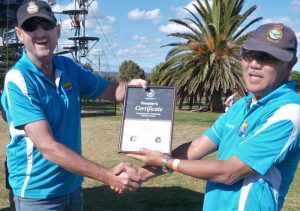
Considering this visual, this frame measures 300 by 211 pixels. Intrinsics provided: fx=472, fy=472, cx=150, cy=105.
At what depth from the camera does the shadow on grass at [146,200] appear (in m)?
7.15

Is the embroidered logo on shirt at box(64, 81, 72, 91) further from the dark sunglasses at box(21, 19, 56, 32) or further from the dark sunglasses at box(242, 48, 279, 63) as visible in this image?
the dark sunglasses at box(242, 48, 279, 63)

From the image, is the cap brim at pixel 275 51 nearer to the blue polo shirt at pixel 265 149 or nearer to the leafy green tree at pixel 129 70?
the blue polo shirt at pixel 265 149

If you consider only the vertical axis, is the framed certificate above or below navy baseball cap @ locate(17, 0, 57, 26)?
below

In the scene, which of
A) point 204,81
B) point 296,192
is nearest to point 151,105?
point 296,192

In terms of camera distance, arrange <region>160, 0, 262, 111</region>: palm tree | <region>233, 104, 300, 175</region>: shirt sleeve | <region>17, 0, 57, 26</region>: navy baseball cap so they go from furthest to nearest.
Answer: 1. <region>160, 0, 262, 111</region>: palm tree
2. <region>17, 0, 57, 26</region>: navy baseball cap
3. <region>233, 104, 300, 175</region>: shirt sleeve

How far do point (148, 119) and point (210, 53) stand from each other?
98.5ft

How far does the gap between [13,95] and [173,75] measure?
30788 millimetres

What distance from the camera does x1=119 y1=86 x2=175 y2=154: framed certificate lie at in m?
3.54

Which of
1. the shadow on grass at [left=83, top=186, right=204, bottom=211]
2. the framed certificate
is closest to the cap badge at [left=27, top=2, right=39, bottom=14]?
the framed certificate

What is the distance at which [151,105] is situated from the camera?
3689 mm

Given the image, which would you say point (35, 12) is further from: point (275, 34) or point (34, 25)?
point (275, 34)

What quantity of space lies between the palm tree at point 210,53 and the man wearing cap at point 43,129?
92.9ft

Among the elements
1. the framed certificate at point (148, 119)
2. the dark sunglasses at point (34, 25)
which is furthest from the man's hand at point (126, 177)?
the dark sunglasses at point (34, 25)

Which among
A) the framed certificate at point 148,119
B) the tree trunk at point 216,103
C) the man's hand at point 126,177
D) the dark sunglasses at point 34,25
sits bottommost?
the tree trunk at point 216,103
